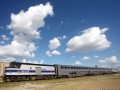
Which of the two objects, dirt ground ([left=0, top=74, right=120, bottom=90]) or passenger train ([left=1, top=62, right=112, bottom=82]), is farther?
passenger train ([left=1, top=62, right=112, bottom=82])

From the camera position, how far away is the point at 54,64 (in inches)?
1706

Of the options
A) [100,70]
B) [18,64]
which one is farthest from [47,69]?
[100,70]

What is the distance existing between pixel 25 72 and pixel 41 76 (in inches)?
234

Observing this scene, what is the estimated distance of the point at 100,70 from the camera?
74812 millimetres

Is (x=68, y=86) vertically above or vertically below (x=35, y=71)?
below

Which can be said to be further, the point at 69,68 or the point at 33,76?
the point at 69,68

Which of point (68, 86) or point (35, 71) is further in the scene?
point (35, 71)

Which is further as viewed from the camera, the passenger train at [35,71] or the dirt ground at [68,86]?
the passenger train at [35,71]

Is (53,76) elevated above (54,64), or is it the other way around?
(54,64)

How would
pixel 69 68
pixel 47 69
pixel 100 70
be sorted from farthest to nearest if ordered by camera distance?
pixel 100 70
pixel 69 68
pixel 47 69

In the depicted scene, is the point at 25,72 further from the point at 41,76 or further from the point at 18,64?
the point at 41,76

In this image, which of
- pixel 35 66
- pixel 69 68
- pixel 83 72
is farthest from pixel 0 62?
pixel 83 72

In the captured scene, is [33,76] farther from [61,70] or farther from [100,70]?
[100,70]

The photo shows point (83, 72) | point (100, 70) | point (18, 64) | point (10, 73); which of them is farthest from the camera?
point (100, 70)
